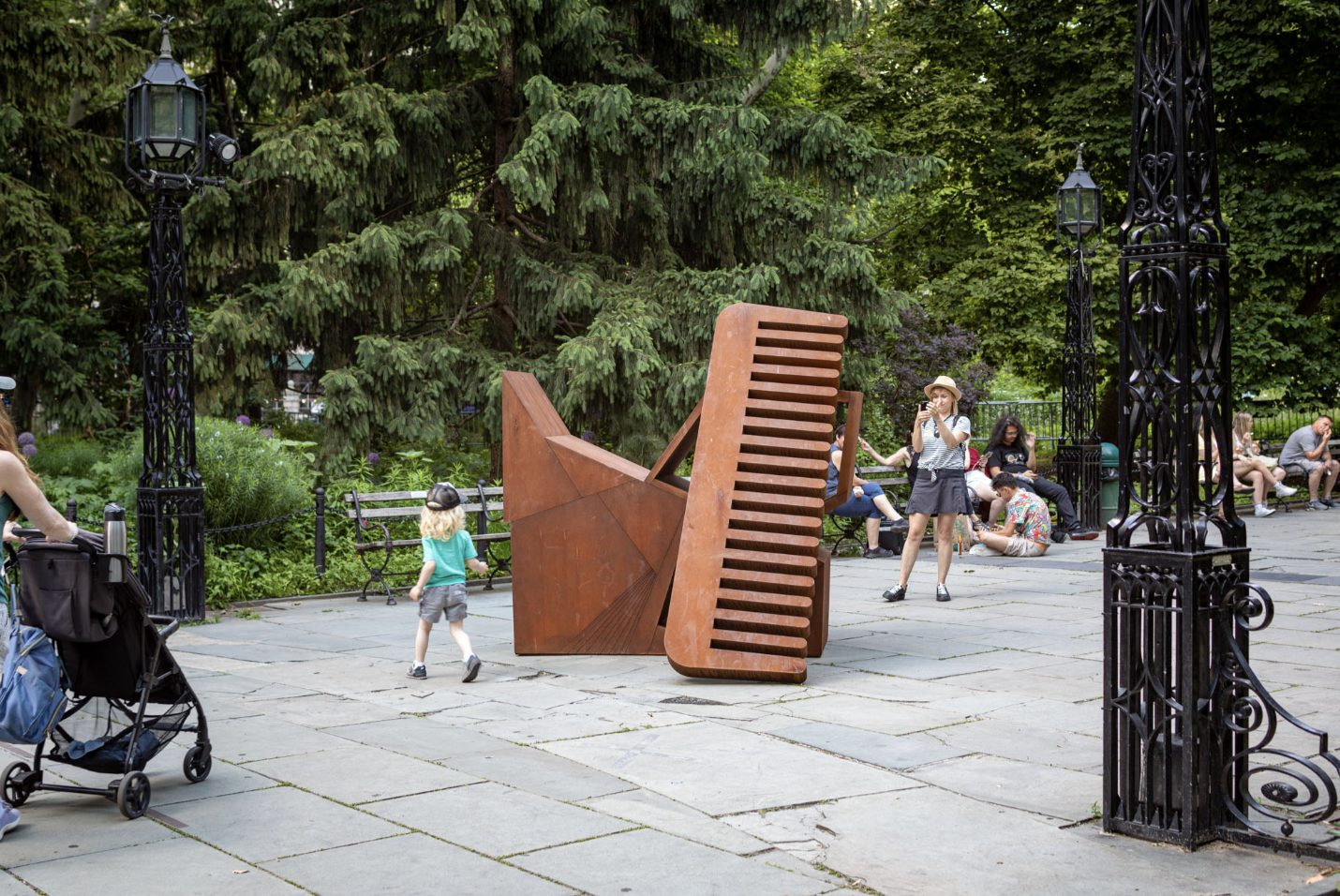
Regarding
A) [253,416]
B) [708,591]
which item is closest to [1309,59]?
[253,416]

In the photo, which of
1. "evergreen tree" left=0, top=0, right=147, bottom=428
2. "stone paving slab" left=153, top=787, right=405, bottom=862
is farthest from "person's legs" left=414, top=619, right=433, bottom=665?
"evergreen tree" left=0, top=0, right=147, bottom=428

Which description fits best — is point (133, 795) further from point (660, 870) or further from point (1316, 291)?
point (1316, 291)

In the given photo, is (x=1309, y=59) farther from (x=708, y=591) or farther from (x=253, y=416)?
(x=708, y=591)

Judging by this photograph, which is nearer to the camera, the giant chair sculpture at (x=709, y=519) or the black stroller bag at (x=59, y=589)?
the black stroller bag at (x=59, y=589)

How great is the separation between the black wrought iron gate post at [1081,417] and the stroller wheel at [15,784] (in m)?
14.8

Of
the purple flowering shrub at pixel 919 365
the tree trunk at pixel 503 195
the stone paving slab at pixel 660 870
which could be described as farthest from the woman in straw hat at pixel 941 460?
the purple flowering shrub at pixel 919 365

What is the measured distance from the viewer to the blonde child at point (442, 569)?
26.8 feet

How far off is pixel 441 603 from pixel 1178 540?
4.87m

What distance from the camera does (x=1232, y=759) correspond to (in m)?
4.73

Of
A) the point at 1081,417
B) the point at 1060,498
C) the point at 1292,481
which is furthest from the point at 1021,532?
the point at 1292,481

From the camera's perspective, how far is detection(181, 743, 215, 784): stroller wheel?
5551mm

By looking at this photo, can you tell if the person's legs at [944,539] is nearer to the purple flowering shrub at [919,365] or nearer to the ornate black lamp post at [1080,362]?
the ornate black lamp post at [1080,362]

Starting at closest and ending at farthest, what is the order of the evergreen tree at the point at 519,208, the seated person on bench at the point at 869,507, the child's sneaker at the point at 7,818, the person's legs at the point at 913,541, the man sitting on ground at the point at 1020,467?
A: the child's sneaker at the point at 7,818, the person's legs at the point at 913,541, the seated person on bench at the point at 869,507, the evergreen tree at the point at 519,208, the man sitting on ground at the point at 1020,467

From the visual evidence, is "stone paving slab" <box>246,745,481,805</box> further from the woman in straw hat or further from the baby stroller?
the woman in straw hat
